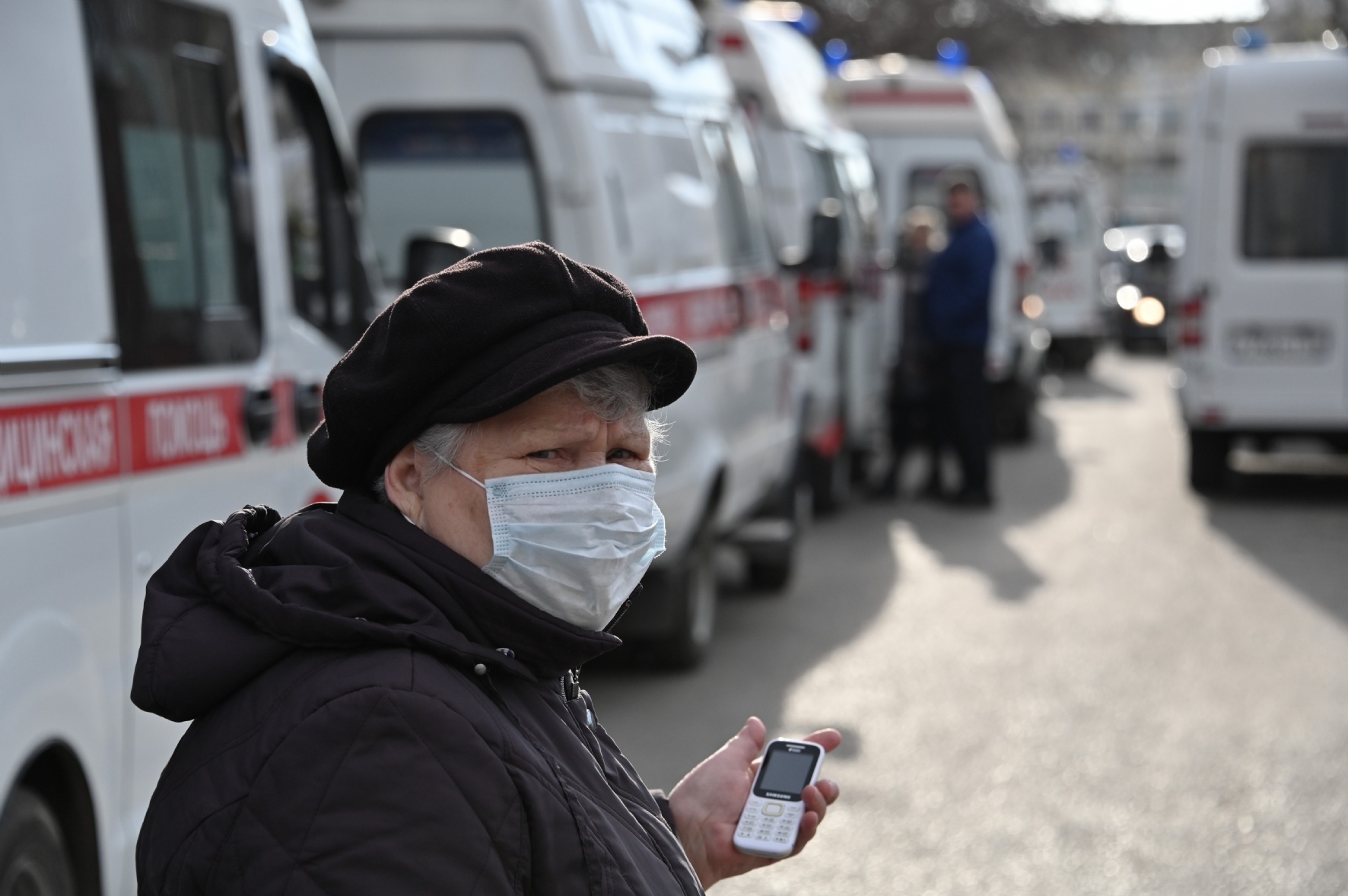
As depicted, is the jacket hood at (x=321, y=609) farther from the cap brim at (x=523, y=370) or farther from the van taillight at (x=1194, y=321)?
the van taillight at (x=1194, y=321)

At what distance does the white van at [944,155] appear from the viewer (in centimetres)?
1526

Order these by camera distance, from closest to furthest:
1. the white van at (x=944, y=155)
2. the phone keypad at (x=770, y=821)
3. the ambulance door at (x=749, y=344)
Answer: the phone keypad at (x=770, y=821)
the ambulance door at (x=749, y=344)
the white van at (x=944, y=155)

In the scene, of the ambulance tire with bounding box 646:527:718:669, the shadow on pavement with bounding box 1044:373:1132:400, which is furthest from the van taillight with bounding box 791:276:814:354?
the shadow on pavement with bounding box 1044:373:1132:400

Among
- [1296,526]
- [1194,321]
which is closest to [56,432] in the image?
[1296,526]

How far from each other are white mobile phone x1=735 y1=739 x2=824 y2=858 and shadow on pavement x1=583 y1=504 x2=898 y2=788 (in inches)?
134

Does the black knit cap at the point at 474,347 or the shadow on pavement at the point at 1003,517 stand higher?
the black knit cap at the point at 474,347

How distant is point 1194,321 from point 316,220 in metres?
8.45

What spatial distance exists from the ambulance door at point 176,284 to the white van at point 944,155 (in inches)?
431

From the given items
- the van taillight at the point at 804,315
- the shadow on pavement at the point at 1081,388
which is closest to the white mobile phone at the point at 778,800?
the van taillight at the point at 804,315

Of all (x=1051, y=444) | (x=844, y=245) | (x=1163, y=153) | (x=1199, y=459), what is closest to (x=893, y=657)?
(x=844, y=245)

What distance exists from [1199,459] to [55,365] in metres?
10.5

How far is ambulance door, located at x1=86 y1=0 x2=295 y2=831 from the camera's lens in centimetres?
358

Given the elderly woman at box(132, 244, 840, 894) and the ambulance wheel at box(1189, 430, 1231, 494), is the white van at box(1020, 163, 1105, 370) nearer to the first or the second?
the ambulance wheel at box(1189, 430, 1231, 494)

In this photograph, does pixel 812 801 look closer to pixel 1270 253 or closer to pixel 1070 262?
pixel 1270 253
